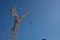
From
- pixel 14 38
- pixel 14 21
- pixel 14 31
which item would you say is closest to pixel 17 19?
pixel 14 21

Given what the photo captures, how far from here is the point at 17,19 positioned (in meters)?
72.8

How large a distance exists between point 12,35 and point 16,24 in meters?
7.67

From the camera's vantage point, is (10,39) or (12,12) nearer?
(10,39)

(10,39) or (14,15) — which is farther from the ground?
(14,15)

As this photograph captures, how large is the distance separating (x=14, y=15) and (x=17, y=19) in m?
2.94

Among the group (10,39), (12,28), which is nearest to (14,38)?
(10,39)

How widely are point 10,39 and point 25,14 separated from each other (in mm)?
17258

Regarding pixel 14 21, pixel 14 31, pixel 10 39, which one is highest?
pixel 14 21

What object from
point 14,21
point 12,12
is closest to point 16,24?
point 14,21

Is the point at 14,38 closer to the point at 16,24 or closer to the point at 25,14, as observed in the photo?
the point at 16,24

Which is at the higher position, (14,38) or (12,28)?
(12,28)

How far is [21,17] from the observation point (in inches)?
2876

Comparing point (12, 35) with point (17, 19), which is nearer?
point (12, 35)

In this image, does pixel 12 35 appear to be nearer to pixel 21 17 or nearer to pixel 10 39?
pixel 10 39
